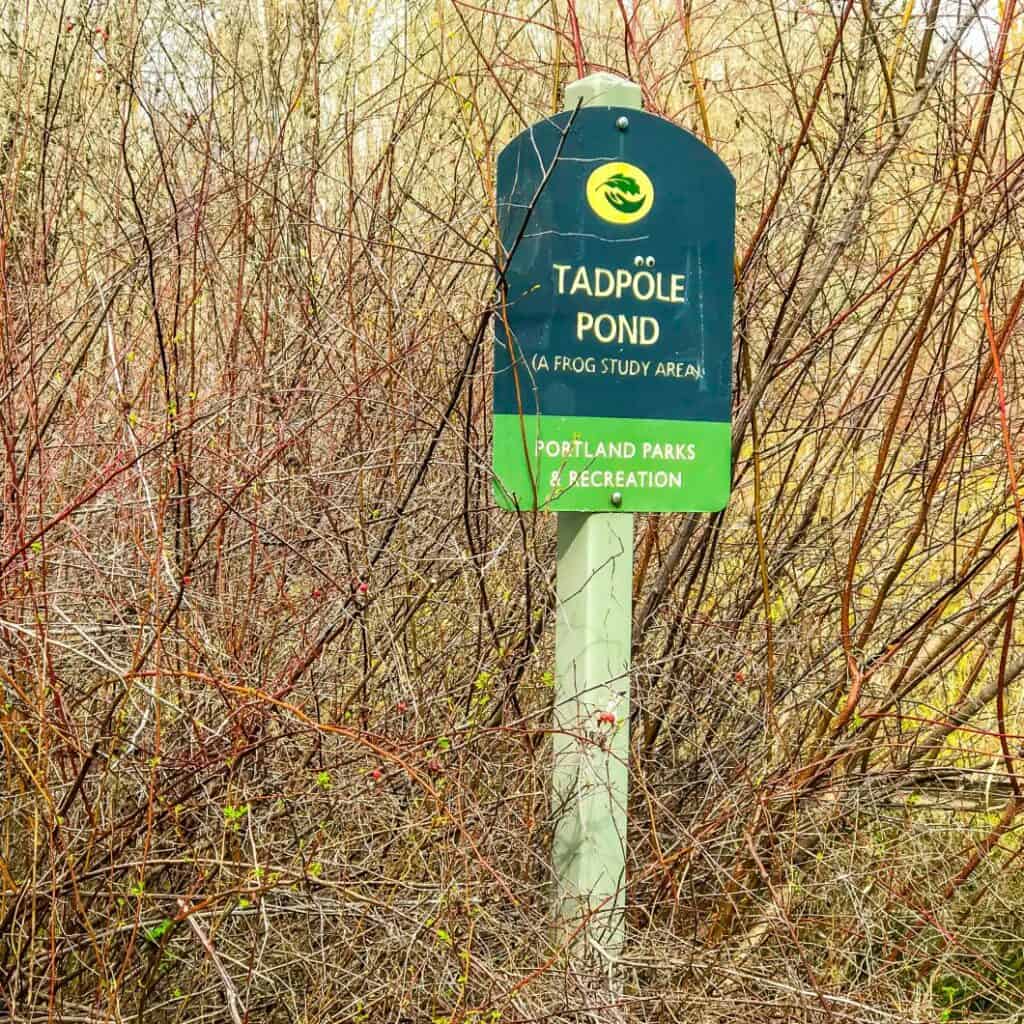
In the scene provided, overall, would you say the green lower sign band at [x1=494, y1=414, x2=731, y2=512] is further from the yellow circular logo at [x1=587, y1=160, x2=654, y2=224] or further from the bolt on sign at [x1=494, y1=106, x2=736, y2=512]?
the yellow circular logo at [x1=587, y1=160, x2=654, y2=224]

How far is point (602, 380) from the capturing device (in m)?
2.47

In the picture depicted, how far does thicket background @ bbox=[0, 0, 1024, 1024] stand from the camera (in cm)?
238

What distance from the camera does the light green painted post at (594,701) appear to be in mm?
2518

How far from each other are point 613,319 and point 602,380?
0.12 meters

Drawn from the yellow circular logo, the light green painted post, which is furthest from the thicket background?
the yellow circular logo

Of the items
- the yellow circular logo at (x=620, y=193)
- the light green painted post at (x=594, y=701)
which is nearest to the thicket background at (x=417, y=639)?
the light green painted post at (x=594, y=701)

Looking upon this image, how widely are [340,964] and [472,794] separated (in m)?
0.41

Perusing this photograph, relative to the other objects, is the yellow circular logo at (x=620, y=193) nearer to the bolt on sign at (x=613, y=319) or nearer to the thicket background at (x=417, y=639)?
the bolt on sign at (x=613, y=319)

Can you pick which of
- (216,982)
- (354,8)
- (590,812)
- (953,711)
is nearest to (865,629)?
(953,711)

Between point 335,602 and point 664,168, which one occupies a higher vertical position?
point 664,168

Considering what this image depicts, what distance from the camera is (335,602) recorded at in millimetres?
2629

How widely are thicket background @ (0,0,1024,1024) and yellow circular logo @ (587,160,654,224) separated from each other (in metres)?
0.25

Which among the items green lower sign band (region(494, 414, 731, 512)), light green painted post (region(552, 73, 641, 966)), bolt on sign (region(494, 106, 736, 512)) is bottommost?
light green painted post (region(552, 73, 641, 966))

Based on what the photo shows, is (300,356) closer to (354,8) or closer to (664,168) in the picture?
(664,168)
